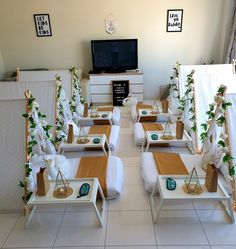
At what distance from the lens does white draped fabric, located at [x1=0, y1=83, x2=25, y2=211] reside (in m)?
2.36

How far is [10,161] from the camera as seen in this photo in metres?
2.39

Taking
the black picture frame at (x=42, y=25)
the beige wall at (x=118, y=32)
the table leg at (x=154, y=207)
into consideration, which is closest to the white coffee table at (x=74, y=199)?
the table leg at (x=154, y=207)

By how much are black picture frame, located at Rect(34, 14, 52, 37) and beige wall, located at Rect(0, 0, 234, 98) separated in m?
0.10

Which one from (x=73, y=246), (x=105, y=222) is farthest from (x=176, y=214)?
(x=73, y=246)

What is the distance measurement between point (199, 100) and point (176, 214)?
69.6 inches

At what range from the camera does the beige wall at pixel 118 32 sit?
216 inches

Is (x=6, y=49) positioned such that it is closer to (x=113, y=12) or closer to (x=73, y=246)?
(x=113, y=12)

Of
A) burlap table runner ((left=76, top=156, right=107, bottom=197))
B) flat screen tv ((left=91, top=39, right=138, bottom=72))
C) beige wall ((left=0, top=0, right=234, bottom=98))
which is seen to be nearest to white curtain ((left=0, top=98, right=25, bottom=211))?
burlap table runner ((left=76, top=156, right=107, bottom=197))

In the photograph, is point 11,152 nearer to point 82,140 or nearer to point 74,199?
point 74,199

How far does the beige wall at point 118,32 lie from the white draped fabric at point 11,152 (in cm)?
380

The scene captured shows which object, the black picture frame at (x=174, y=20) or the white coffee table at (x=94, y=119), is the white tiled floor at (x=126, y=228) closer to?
the white coffee table at (x=94, y=119)

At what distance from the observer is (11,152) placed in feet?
7.87

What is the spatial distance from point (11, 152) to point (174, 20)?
15.5 feet

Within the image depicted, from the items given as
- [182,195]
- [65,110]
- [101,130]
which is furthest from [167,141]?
[65,110]
